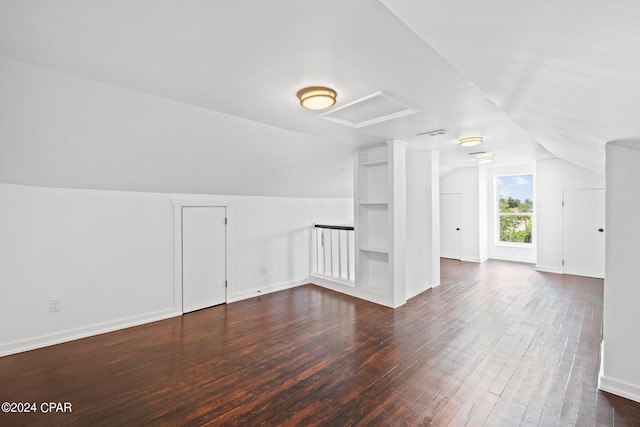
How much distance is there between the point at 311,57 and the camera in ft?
6.09

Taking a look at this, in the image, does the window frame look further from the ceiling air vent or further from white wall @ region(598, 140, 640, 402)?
white wall @ region(598, 140, 640, 402)

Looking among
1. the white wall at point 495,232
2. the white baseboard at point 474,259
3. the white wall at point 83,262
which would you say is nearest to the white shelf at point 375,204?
the white wall at point 83,262

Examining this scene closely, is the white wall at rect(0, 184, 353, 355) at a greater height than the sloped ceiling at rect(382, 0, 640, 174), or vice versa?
the sloped ceiling at rect(382, 0, 640, 174)

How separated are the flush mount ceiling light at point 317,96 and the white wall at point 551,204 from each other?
6.09 m

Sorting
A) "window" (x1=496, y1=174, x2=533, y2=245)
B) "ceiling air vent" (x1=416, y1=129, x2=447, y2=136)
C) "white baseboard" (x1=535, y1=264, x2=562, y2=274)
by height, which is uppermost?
"ceiling air vent" (x1=416, y1=129, x2=447, y2=136)

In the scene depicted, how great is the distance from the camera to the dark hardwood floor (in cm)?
201

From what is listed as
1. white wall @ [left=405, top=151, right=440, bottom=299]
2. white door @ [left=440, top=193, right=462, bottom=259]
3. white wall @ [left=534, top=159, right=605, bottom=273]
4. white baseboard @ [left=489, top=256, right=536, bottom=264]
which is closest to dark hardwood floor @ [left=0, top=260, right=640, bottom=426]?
white wall @ [left=405, top=151, right=440, bottom=299]

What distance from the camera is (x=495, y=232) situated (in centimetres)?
764

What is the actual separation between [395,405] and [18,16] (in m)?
3.32

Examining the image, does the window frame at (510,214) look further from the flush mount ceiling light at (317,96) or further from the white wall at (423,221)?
the flush mount ceiling light at (317,96)

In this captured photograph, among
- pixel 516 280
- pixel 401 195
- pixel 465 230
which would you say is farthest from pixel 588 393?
pixel 465 230

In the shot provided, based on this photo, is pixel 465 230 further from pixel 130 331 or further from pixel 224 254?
pixel 130 331

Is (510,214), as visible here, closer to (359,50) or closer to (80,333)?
(359,50)

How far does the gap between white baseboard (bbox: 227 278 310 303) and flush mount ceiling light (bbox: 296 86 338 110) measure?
3.37 meters
